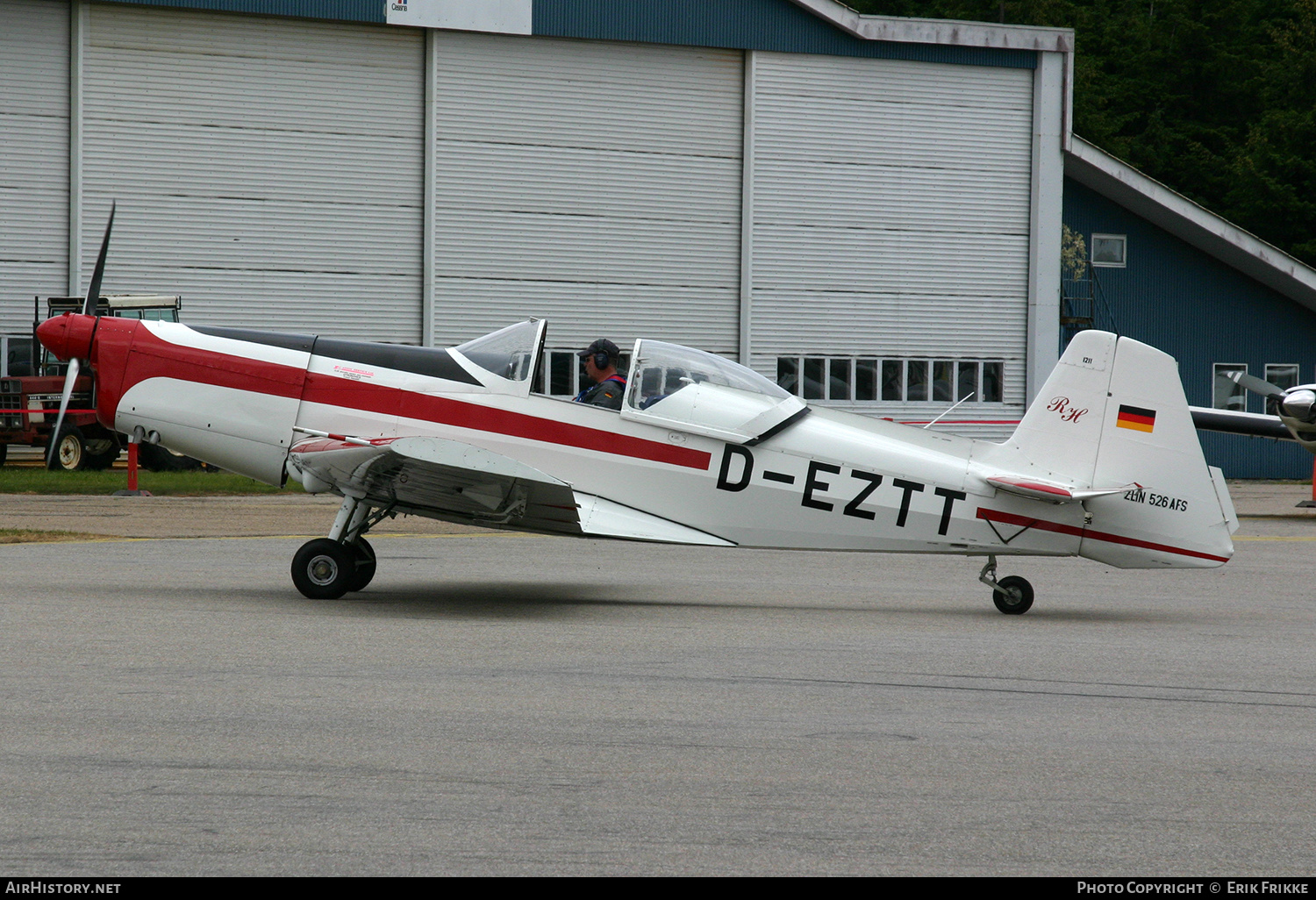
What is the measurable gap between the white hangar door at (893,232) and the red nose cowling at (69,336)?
22249 millimetres

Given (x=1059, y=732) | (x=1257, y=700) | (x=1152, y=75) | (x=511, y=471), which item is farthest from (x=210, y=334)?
(x=1152, y=75)

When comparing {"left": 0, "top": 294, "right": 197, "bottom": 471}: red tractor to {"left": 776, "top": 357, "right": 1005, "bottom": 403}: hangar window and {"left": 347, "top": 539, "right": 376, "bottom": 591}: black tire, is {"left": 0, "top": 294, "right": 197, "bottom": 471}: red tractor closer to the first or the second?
{"left": 776, "top": 357, "right": 1005, "bottom": 403}: hangar window

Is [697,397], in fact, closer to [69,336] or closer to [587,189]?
[69,336]

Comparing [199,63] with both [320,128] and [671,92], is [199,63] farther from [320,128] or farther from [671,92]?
[671,92]

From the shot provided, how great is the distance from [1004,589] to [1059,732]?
14.1 feet

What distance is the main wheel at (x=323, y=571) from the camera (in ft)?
32.2

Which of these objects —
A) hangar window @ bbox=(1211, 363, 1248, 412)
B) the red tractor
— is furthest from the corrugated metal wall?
the red tractor

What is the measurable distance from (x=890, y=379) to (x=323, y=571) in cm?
2429

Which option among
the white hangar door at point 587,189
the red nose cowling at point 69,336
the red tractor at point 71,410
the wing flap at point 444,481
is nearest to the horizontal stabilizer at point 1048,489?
the wing flap at point 444,481

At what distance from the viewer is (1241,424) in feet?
73.7

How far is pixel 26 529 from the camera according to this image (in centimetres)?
1477

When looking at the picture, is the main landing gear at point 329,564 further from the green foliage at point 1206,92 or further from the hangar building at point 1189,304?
the green foliage at point 1206,92

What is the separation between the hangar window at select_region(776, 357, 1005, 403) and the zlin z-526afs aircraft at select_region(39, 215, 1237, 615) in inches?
842

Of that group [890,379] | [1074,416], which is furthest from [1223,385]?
[1074,416]
